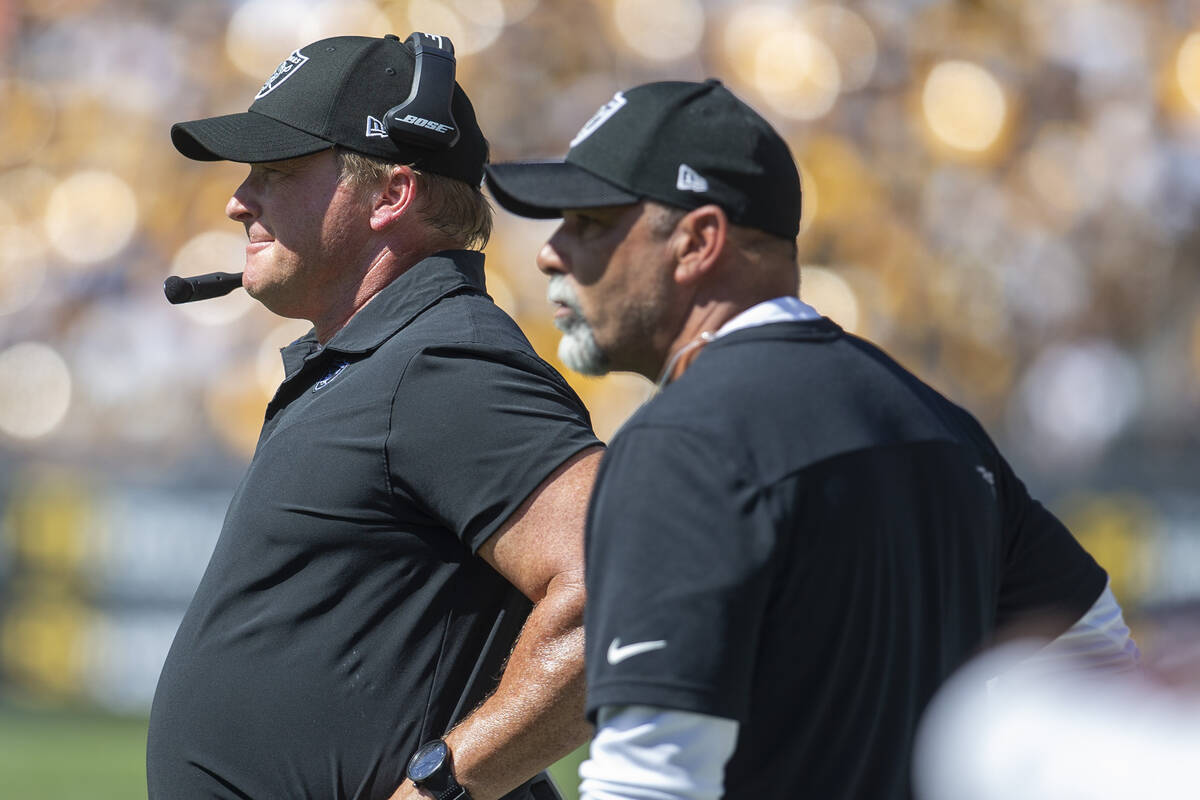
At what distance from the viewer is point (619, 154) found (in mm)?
1648

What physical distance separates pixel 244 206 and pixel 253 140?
12 centimetres

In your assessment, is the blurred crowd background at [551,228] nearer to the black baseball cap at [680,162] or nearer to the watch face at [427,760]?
the watch face at [427,760]

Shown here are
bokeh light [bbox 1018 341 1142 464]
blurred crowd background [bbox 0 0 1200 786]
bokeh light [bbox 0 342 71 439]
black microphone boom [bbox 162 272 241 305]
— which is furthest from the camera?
bokeh light [bbox 0 342 71 439]

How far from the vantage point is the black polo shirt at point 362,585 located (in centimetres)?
209

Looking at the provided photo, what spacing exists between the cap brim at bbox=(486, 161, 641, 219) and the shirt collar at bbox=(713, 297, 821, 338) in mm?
169

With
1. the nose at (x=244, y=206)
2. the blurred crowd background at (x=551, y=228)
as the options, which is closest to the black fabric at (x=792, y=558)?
the nose at (x=244, y=206)

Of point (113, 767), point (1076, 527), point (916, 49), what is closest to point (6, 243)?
point (113, 767)

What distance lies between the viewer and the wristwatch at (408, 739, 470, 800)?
80.5 inches

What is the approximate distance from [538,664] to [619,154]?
0.76 meters

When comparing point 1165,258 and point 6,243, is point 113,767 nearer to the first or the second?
point 6,243

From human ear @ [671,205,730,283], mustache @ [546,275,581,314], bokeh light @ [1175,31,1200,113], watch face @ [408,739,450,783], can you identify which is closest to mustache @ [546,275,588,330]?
mustache @ [546,275,581,314]

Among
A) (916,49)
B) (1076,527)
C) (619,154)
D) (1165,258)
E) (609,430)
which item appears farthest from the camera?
(916,49)

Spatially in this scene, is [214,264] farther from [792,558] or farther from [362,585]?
[792,558]

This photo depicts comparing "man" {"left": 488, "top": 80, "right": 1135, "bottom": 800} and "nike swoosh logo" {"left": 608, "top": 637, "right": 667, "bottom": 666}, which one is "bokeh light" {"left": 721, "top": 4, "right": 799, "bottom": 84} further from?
"nike swoosh logo" {"left": 608, "top": 637, "right": 667, "bottom": 666}
